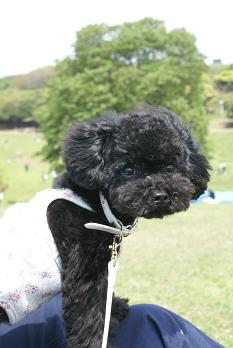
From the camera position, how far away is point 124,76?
24719mm

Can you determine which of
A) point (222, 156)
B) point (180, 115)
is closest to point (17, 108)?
point (222, 156)

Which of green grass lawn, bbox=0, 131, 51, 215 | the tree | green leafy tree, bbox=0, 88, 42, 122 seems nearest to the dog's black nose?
green grass lawn, bbox=0, 131, 51, 215

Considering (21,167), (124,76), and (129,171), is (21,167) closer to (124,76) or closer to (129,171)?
(124,76)

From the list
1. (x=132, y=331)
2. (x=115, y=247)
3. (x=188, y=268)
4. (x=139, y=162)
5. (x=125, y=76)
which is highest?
(x=139, y=162)

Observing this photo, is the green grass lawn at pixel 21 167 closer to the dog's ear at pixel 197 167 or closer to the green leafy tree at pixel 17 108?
the dog's ear at pixel 197 167

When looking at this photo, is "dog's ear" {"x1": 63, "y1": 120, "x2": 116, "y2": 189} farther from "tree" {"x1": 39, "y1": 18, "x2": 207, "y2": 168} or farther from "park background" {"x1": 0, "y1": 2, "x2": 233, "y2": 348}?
"tree" {"x1": 39, "y1": 18, "x2": 207, "y2": 168}

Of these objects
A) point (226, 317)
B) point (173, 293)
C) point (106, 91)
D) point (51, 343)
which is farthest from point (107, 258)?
point (106, 91)

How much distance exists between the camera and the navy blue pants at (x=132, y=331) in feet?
8.53

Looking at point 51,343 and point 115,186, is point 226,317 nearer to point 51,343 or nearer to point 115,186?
point 51,343

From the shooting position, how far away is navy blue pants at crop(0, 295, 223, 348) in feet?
8.53

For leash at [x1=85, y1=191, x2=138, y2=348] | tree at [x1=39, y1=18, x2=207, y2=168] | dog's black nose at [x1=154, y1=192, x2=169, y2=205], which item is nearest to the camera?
dog's black nose at [x1=154, y1=192, x2=169, y2=205]

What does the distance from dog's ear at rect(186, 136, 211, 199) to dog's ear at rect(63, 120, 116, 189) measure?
402 millimetres

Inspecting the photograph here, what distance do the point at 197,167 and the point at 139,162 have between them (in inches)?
13.5

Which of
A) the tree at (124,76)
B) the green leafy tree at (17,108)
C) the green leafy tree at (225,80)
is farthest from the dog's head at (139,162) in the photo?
the green leafy tree at (17,108)
